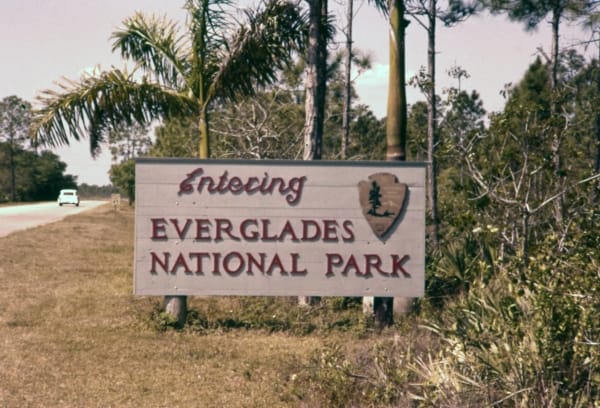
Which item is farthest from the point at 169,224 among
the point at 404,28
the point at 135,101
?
the point at 404,28

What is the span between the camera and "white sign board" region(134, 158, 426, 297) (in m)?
10.3

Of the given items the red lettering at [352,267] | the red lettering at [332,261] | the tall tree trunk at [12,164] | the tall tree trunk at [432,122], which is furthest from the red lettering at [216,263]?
the tall tree trunk at [12,164]

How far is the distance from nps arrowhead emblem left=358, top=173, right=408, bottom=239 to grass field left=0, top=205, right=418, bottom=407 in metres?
1.58

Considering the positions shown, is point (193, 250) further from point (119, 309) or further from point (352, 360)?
point (352, 360)

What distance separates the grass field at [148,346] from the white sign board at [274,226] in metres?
0.71

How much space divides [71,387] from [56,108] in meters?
4.96

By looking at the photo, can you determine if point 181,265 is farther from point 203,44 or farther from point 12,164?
point 12,164

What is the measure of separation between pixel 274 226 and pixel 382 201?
5.33 ft

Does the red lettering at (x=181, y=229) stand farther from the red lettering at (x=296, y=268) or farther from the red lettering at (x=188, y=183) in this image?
the red lettering at (x=296, y=268)

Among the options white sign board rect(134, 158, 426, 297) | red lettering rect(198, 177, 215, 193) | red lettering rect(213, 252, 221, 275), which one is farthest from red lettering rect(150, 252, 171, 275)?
red lettering rect(198, 177, 215, 193)

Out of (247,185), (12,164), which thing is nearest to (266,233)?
(247,185)

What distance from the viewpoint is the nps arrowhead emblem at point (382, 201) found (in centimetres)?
1039

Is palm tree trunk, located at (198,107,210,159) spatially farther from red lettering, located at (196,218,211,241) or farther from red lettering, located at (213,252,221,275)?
red lettering, located at (213,252,221,275)

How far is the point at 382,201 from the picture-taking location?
34.2 feet
